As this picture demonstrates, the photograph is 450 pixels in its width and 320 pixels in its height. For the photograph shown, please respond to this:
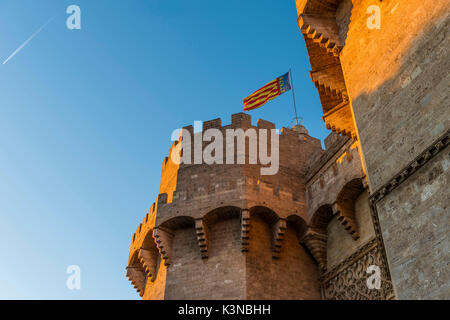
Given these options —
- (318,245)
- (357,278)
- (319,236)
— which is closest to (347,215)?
(319,236)

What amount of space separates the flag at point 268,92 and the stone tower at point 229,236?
1296mm

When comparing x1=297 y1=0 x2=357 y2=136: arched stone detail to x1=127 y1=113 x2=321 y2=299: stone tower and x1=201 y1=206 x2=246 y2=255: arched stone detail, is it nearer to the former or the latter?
x1=127 y1=113 x2=321 y2=299: stone tower

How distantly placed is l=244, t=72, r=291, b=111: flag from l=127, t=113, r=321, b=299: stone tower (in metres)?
1.30

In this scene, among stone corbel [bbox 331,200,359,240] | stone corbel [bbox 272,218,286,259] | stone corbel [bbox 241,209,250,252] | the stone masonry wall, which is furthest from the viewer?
stone corbel [bbox 272,218,286,259]

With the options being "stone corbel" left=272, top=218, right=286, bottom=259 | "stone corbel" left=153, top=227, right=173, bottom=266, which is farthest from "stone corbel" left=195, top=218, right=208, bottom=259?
"stone corbel" left=272, top=218, right=286, bottom=259

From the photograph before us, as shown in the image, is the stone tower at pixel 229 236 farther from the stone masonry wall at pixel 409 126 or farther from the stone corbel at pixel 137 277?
the stone masonry wall at pixel 409 126

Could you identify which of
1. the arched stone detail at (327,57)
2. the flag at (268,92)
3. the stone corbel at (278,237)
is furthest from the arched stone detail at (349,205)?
the flag at (268,92)

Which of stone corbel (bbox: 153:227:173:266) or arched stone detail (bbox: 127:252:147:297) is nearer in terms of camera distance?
stone corbel (bbox: 153:227:173:266)

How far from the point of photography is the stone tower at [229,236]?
13.3 m

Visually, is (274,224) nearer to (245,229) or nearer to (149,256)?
(245,229)

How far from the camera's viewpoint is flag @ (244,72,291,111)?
17141mm

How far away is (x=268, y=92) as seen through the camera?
17.4 meters

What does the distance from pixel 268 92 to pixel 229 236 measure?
20.1ft

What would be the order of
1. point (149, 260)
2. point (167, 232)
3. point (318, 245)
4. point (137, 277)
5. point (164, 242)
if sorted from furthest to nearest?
point (137, 277) < point (149, 260) < point (167, 232) < point (164, 242) < point (318, 245)
